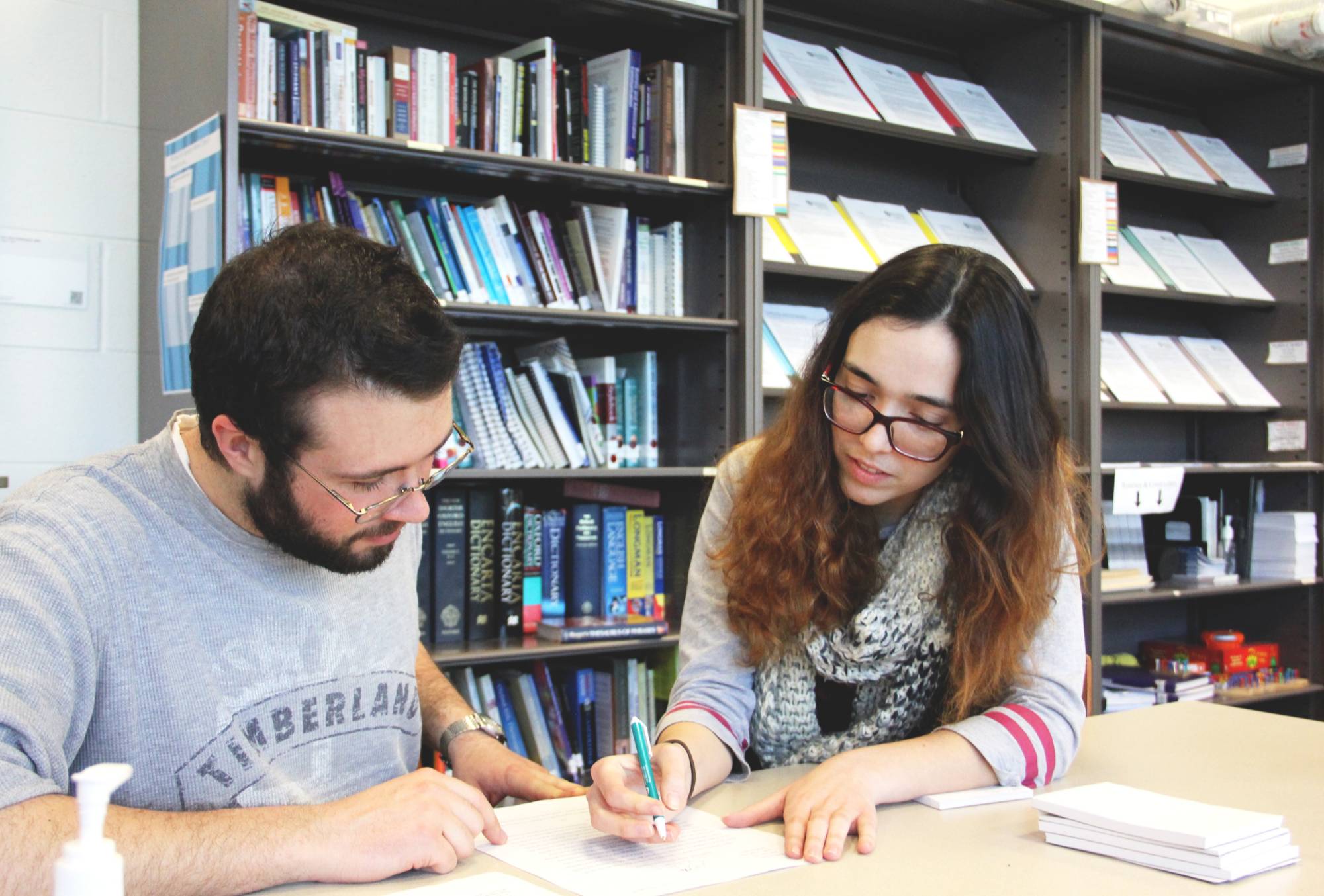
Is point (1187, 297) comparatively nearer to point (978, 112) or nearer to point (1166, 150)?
point (1166, 150)

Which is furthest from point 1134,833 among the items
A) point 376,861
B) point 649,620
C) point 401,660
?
point 649,620

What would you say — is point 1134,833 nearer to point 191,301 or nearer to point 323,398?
point 323,398

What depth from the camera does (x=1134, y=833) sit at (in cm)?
111

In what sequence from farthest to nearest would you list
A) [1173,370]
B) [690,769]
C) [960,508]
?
[1173,370] → [960,508] → [690,769]

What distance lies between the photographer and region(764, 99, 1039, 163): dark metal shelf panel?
2.89 m

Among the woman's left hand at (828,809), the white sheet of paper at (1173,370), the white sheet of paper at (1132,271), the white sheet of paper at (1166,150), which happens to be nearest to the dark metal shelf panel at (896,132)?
the white sheet of paper at (1132,271)

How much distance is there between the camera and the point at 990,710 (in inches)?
56.3

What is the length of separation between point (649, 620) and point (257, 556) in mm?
1473

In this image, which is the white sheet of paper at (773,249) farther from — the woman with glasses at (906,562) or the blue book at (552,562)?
the woman with glasses at (906,562)

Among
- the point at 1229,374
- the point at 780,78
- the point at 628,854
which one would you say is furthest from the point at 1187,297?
the point at 628,854

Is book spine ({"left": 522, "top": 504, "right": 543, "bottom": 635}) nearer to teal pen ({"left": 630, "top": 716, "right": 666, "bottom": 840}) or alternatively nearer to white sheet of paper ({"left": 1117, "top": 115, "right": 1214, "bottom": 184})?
teal pen ({"left": 630, "top": 716, "right": 666, "bottom": 840})

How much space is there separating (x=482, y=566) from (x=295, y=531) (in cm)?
133

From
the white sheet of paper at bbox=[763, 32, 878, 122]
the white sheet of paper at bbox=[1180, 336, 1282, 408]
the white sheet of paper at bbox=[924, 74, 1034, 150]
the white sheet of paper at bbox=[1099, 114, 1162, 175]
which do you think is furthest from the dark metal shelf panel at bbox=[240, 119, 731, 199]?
the white sheet of paper at bbox=[1180, 336, 1282, 408]

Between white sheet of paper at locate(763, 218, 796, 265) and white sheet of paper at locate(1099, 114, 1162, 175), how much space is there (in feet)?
3.98
